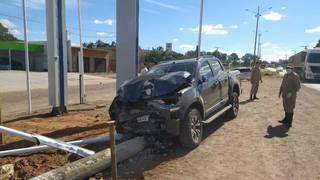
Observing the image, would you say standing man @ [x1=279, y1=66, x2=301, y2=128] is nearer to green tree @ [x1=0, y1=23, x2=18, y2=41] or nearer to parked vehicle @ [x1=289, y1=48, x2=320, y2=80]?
parked vehicle @ [x1=289, y1=48, x2=320, y2=80]

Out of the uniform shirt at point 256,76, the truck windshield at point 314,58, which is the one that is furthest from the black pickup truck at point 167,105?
the truck windshield at point 314,58

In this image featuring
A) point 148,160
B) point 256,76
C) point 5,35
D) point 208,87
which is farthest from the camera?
point 5,35

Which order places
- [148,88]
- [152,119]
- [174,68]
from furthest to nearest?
[174,68]
[148,88]
[152,119]

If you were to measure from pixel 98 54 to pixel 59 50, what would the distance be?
207ft

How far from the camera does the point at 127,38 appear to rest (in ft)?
41.0

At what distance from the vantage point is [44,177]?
6.04 meters

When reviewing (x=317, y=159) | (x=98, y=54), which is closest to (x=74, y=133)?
(x=317, y=159)

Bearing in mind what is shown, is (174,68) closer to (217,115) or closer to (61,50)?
(217,115)

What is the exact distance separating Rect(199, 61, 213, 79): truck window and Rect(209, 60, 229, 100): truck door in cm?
31

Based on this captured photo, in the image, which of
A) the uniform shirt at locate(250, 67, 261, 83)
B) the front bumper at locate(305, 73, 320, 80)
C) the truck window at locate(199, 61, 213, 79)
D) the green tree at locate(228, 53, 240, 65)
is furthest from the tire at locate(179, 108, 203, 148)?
the green tree at locate(228, 53, 240, 65)

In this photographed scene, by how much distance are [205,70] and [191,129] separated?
2275 millimetres

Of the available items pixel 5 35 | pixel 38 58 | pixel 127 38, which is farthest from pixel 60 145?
pixel 5 35

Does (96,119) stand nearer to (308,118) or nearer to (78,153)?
(78,153)

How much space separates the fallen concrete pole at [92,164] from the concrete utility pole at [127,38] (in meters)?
4.23
